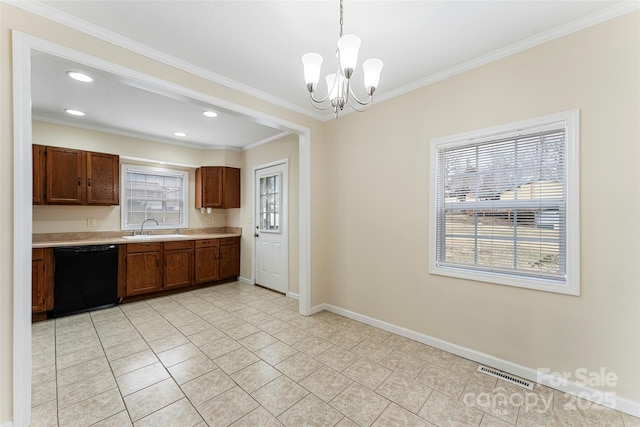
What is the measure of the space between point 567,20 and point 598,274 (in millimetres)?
1831

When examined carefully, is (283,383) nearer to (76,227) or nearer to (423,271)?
(423,271)

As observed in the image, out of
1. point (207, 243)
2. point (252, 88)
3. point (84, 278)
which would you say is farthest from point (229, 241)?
point (252, 88)

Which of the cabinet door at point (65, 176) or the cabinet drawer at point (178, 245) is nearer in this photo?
the cabinet door at point (65, 176)

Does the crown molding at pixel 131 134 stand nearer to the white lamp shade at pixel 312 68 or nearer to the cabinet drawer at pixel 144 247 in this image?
the cabinet drawer at pixel 144 247

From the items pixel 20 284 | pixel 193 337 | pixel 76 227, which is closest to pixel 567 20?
pixel 20 284

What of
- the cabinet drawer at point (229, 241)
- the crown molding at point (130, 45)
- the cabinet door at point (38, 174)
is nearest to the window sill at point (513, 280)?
the crown molding at point (130, 45)

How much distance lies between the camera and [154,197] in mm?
4914

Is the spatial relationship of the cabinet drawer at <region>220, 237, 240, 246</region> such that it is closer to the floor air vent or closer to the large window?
the large window

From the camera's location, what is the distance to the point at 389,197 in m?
3.02

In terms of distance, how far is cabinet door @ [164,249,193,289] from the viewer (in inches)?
171

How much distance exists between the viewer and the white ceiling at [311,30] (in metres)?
1.79

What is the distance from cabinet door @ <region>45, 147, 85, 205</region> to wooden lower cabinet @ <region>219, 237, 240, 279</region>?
2.19m

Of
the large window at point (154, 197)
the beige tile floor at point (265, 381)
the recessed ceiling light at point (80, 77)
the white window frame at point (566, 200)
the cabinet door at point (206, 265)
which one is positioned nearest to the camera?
A: the beige tile floor at point (265, 381)

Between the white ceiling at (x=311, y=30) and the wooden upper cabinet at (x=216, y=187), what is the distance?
253 cm
